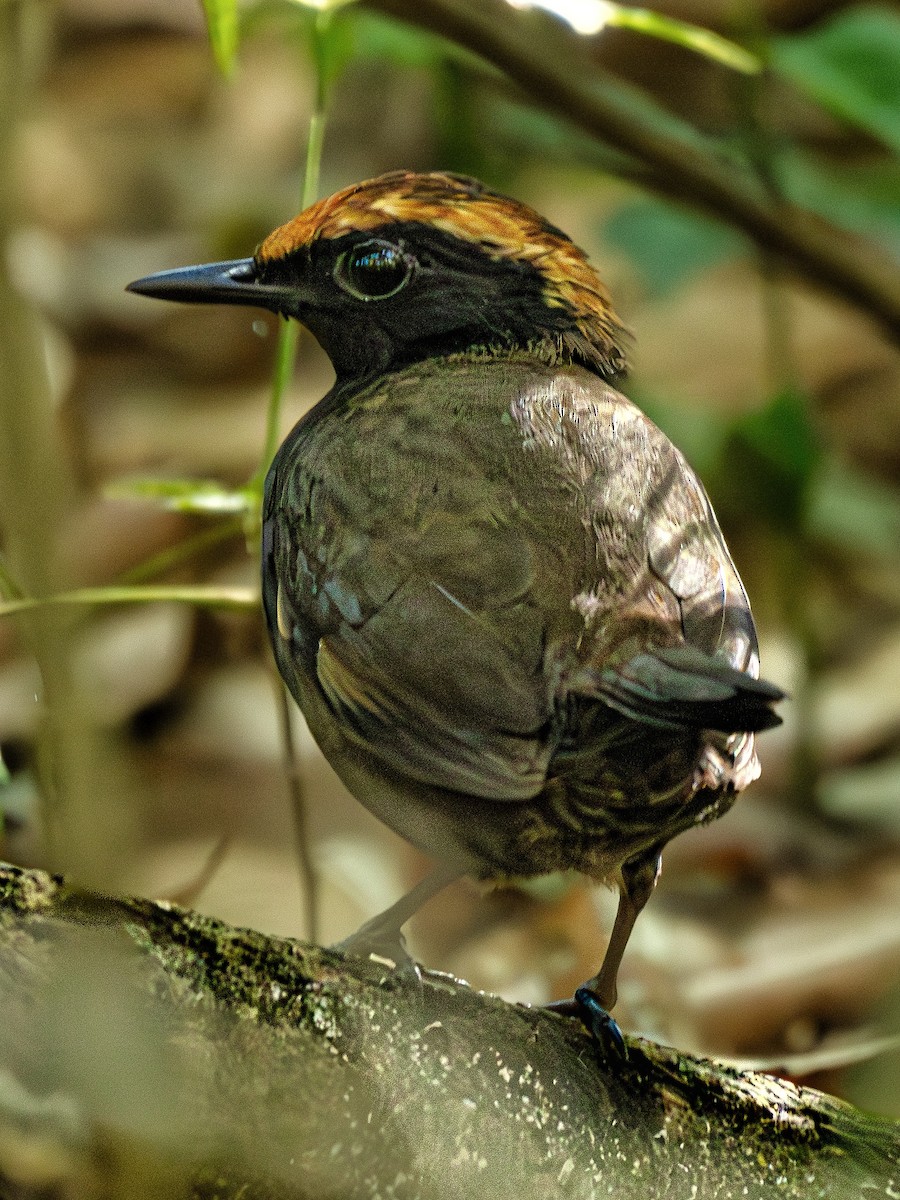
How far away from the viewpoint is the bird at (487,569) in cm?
243

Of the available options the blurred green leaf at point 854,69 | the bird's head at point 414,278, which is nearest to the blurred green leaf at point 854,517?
the blurred green leaf at point 854,69

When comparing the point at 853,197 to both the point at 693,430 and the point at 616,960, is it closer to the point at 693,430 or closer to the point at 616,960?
the point at 693,430

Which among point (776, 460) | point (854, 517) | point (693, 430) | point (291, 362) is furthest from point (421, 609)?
point (854, 517)

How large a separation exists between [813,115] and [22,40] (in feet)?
24.1

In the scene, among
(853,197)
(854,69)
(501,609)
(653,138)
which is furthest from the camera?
(853,197)

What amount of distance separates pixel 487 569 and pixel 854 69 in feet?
9.14

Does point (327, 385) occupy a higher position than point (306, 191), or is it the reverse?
point (327, 385)

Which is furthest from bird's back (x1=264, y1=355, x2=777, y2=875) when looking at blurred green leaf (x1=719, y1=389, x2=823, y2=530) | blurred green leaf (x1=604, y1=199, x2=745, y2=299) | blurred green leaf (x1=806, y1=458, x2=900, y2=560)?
blurred green leaf (x1=806, y1=458, x2=900, y2=560)

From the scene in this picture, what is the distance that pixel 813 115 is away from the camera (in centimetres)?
944

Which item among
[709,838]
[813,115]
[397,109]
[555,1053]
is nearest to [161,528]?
[709,838]

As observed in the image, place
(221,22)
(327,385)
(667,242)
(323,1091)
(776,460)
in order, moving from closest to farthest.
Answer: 1. (323,1091)
2. (221,22)
3. (776,460)
4. (667,242)
5. (327,385)

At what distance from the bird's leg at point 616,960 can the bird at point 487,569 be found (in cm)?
1

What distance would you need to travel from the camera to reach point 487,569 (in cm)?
251

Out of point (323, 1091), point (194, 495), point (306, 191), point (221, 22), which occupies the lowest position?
point (323, 1091)
